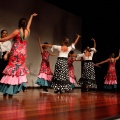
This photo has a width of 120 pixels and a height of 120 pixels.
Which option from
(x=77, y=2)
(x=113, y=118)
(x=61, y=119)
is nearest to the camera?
(x=61, y=119)

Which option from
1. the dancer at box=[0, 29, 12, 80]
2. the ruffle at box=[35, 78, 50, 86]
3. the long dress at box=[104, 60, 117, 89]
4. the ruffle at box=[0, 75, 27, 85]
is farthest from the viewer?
the long dress at box=[104, 60, 117, 89]

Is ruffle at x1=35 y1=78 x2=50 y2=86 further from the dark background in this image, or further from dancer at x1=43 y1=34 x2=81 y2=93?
the dark background

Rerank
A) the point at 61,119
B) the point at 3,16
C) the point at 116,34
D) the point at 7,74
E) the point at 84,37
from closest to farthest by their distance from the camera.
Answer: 1. the point at 61,119
2. the point at 7,74
3. the point at 3,16
4. the point at 116,34
5. the point at 84,37

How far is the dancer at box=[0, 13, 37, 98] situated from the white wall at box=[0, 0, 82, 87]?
9.75ft

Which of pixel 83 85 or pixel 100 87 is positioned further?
pixel 100 87

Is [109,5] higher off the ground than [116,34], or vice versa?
[109,5]

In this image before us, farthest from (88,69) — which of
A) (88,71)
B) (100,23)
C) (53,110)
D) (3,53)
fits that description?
(53,110)

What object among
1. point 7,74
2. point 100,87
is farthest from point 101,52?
point 7,74

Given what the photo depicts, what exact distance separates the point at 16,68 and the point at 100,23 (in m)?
5.64

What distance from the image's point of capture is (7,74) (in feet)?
13.0

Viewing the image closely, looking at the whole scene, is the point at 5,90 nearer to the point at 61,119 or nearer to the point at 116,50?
the point at 61,119

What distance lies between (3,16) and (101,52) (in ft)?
12.5

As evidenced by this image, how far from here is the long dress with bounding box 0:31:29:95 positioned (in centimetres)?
393

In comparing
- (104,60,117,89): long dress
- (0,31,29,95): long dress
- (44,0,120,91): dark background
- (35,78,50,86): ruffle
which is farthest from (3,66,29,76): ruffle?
(104,60,117,89): long dress
